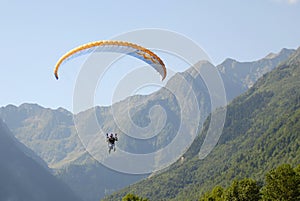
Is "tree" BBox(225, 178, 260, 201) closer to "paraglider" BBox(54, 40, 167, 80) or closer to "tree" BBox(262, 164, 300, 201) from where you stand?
"tree" BBox(262, 164, 300, 201)

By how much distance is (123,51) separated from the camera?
1615 inches

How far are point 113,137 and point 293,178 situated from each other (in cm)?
3426

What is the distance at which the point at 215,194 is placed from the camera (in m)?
86.8

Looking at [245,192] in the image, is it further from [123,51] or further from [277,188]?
[123,51]

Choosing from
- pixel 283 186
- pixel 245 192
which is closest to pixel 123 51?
pixel 283 186

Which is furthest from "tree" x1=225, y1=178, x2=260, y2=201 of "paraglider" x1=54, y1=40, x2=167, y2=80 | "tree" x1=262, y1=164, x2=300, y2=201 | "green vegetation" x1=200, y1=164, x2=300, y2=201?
"paraglider" x1=54, y1=40, x2=167, y2=80

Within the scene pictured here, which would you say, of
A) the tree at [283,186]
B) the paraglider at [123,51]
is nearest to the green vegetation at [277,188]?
the tree at [283,186]

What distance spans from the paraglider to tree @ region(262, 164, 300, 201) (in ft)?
109

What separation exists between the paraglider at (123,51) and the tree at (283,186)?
33.3m

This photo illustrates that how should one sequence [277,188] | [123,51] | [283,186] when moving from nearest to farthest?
[123,51] → [283,186] → [277,188]

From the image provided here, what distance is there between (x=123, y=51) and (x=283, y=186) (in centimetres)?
3824

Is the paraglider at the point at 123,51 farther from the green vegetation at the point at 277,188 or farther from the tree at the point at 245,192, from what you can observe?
the tree at the point at 245,192

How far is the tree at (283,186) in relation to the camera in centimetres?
6638

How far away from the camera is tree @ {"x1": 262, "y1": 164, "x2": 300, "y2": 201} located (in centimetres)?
6638
